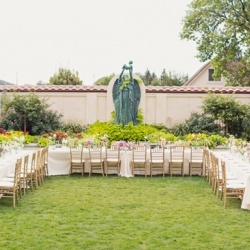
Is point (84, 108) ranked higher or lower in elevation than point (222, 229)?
higher

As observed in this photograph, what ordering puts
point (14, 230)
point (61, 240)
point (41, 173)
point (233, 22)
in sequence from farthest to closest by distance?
1. point (233, 22)
2. point (41, 173)
3. point (14, 230)
4. point (61, 240)

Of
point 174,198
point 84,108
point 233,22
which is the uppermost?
point 233,22

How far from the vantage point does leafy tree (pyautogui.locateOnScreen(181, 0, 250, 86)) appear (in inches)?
931

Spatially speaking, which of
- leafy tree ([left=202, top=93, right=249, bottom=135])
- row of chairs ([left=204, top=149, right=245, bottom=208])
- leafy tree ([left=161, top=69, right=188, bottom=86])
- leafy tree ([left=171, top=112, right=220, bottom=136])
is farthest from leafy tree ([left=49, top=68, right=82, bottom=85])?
row of chairs ([left=204, top=149, right=245, bottom=208])

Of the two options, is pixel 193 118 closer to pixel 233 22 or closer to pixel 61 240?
pixel 233 22

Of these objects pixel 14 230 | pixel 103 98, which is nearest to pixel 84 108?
pixel 103 98

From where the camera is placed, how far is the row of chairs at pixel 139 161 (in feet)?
44.2

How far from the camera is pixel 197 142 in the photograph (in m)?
14.4

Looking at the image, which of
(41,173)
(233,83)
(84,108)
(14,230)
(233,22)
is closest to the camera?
(14,230)

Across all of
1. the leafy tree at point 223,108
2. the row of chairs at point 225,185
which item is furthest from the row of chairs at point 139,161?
the leafy tree at point 223,108

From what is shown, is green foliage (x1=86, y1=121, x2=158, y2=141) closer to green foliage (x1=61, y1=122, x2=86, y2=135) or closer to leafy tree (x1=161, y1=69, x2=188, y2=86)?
green foliage (x1=61, y1=122, x2=86, y2=135)

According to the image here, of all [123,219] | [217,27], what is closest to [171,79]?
[217,27]

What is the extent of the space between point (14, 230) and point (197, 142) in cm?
823

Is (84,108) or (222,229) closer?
(222,229)
